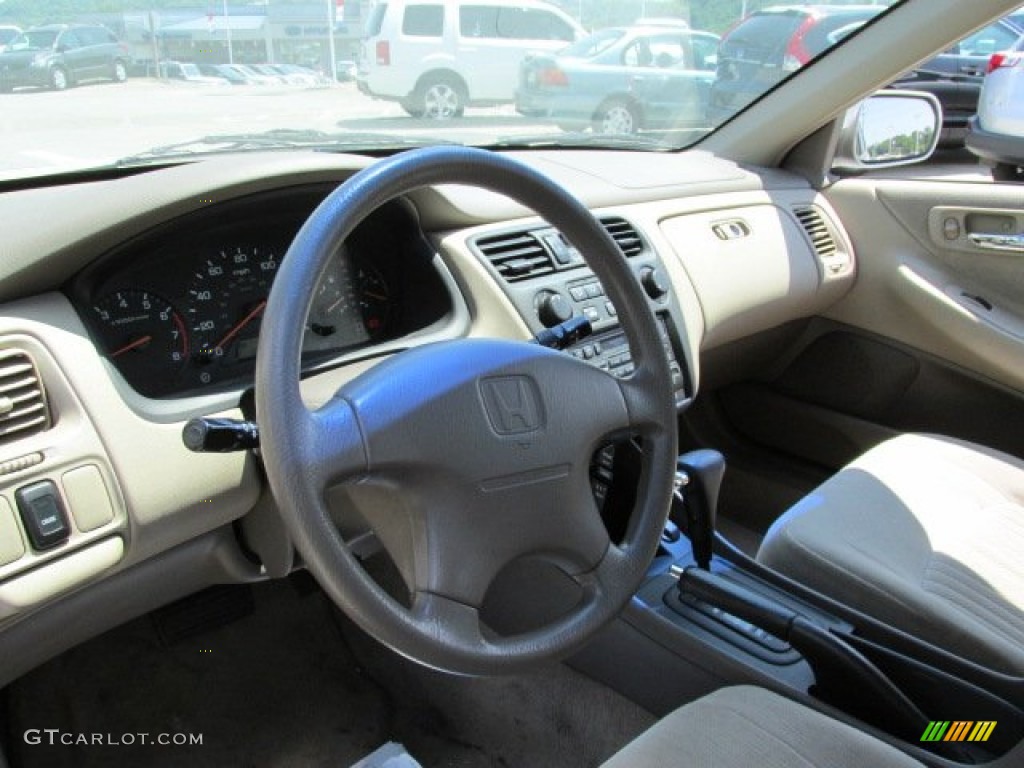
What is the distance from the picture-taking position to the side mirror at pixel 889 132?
106 inches

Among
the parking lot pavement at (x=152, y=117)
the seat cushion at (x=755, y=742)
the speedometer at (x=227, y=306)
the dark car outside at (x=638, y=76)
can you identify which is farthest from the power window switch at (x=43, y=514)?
the dark car outside at (x=638, y=76)

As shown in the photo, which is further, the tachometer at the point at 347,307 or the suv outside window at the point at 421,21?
the suv outside window at the point at 421,21

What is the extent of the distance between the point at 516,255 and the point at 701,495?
568 millimetres

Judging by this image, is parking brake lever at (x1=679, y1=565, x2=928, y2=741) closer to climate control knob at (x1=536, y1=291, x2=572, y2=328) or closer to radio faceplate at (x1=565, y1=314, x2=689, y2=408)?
radio faceplate at (x1=565, y1=314, x2=689, y2=408)

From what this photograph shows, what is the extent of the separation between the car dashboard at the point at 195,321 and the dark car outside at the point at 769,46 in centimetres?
67

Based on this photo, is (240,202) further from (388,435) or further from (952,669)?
(952,669)

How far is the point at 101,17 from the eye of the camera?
5.26ft

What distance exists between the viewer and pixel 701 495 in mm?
1748

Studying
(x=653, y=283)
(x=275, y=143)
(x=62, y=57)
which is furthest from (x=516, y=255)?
(x=62, y=57)

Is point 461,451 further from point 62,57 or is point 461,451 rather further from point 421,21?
point 421,21

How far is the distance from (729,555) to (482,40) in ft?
4.91

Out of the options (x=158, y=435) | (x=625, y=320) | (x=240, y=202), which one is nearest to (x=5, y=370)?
(x=158, y=435)

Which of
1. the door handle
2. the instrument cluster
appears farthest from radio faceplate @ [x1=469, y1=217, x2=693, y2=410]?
the door handle

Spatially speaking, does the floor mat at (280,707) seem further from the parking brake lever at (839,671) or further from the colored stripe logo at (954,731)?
the colored stripe logo at (954,731)
